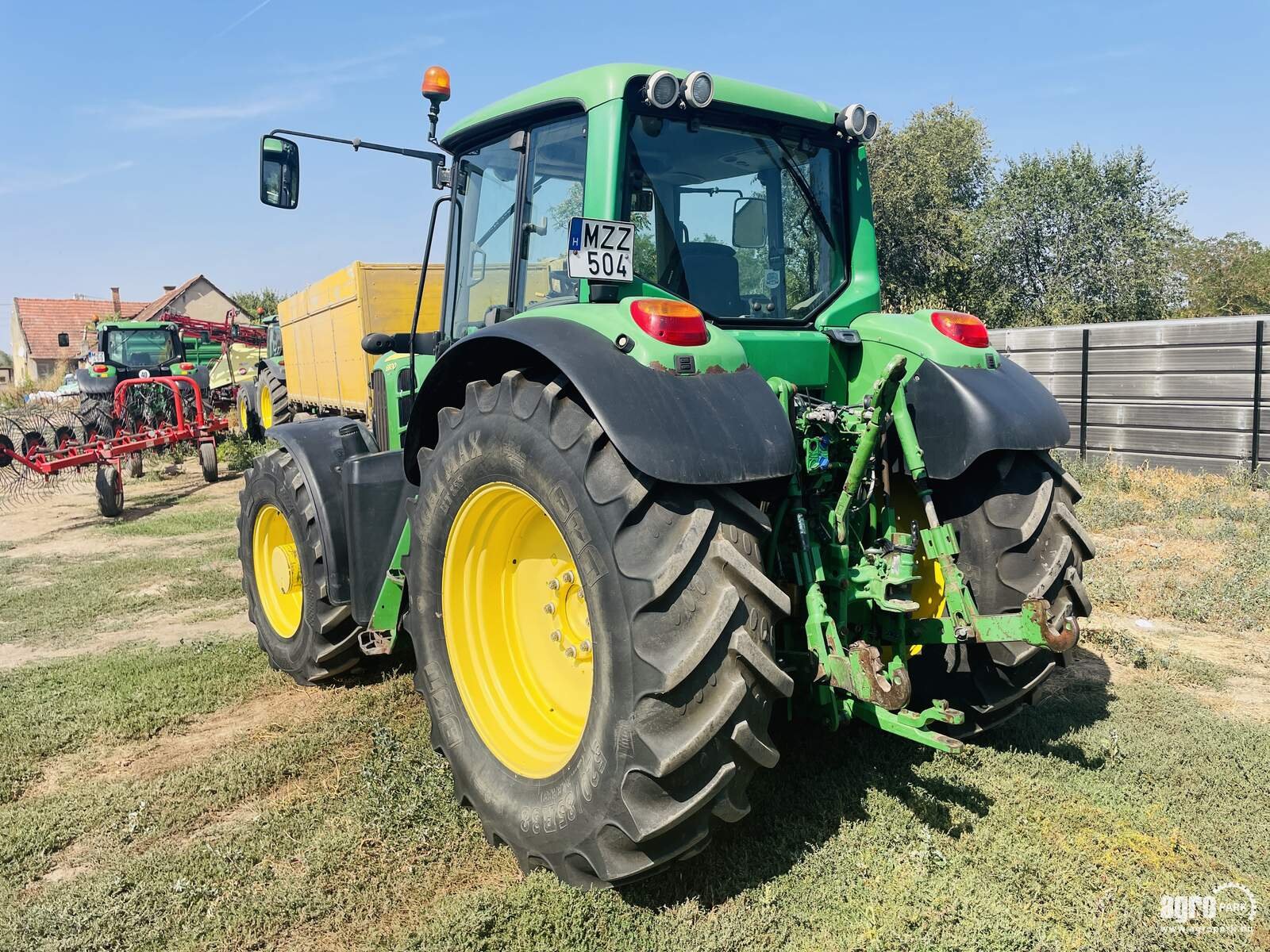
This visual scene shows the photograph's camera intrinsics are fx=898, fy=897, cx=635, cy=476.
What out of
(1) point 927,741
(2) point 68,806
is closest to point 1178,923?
Answer: (1) point 927,741

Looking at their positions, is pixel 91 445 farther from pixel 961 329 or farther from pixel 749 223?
pixel 961 329

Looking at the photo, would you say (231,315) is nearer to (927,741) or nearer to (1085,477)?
(1085,477)

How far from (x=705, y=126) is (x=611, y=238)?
29.2 inches

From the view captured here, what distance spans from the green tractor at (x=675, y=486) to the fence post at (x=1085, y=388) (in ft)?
28.8

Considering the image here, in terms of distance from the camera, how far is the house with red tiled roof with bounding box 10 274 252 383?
47094 millimetres

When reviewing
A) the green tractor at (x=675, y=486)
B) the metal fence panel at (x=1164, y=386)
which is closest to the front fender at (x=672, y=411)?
the green tractor at (x=675, y=486)

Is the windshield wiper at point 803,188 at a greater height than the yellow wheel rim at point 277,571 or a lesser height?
greater

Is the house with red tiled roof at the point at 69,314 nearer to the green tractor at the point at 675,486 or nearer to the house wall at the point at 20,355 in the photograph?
the house wall at the point at 20,355

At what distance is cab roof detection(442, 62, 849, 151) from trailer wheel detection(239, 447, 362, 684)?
6.45 ft

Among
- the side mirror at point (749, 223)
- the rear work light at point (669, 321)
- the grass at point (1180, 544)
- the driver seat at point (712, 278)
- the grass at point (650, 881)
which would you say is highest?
the side mirror at point (749, 223)

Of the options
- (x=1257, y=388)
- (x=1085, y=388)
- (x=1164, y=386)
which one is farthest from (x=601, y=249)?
(x=1085, y=388)

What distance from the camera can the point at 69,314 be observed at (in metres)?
49.7

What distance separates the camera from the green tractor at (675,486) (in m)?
2.46

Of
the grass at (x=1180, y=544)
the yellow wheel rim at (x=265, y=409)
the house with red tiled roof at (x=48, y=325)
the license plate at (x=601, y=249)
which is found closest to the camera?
the license plate at (x=601, y=249)
